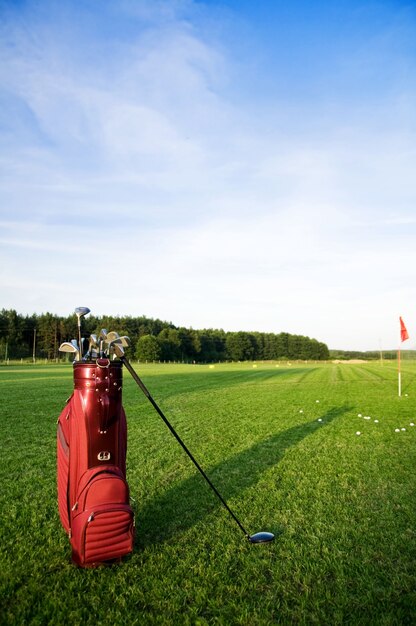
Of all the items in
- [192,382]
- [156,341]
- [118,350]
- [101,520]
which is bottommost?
[192,382]

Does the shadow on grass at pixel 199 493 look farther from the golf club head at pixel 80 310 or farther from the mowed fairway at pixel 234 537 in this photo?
the golf club head at pixel 80 310

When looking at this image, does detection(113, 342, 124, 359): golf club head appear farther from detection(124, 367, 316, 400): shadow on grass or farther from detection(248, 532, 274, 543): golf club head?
detection(124, 367, 316, 400): shadow on grass

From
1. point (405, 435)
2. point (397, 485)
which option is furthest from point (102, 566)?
point (405, 435)

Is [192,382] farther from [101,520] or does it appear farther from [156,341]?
[156,341]

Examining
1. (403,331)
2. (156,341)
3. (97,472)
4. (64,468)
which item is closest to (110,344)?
(97,472)

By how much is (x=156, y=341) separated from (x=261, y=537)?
304ft

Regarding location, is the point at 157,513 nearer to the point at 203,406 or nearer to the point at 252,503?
the point at 252,503

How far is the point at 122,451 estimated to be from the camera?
357 cm

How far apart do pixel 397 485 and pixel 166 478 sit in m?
2.94

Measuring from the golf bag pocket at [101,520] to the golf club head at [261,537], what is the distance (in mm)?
1130

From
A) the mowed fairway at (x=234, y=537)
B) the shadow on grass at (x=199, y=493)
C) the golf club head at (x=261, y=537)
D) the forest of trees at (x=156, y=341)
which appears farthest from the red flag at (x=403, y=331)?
the forest of trees at (x=156, y=341)

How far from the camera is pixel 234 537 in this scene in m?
4.01

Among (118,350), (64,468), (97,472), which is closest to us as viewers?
(97,472)

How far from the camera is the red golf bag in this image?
327 centimetres
